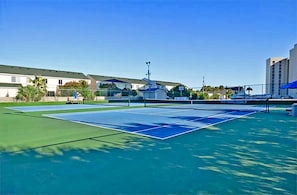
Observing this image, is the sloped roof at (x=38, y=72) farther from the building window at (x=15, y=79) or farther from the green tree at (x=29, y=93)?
the green tree at (x=29, y=93)

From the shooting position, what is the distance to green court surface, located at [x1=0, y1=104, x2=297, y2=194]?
9.19ft

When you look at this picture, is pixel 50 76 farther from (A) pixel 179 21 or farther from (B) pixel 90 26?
(A) pixel 179 21

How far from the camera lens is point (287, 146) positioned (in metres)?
4.94

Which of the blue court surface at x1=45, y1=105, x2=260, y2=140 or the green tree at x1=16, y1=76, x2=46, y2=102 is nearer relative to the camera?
the blue court surface at x1=45, y1=105, x2=260, y2=140

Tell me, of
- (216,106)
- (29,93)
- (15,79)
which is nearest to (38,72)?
(15,79)

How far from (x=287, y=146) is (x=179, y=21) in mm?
12657

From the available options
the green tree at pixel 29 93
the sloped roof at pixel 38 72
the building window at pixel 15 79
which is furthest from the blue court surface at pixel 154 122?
the sloped roof at pixel 38 72

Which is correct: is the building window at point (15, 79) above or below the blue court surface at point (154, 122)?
above

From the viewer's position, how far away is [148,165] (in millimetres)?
3686

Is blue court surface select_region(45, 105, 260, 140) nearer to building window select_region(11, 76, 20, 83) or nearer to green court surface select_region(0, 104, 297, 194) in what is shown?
green court surface select_region(0, 104, 297, 194)

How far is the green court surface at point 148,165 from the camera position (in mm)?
2801

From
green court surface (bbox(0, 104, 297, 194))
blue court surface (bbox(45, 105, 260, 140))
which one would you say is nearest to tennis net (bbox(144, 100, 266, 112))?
blue court surface (bbox(45, 105, 260, 140))

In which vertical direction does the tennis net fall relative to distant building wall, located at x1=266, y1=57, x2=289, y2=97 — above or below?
below

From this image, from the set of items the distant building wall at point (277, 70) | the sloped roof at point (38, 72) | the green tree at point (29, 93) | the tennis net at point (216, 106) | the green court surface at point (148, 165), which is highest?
the distant building wall at point (277, 70)
